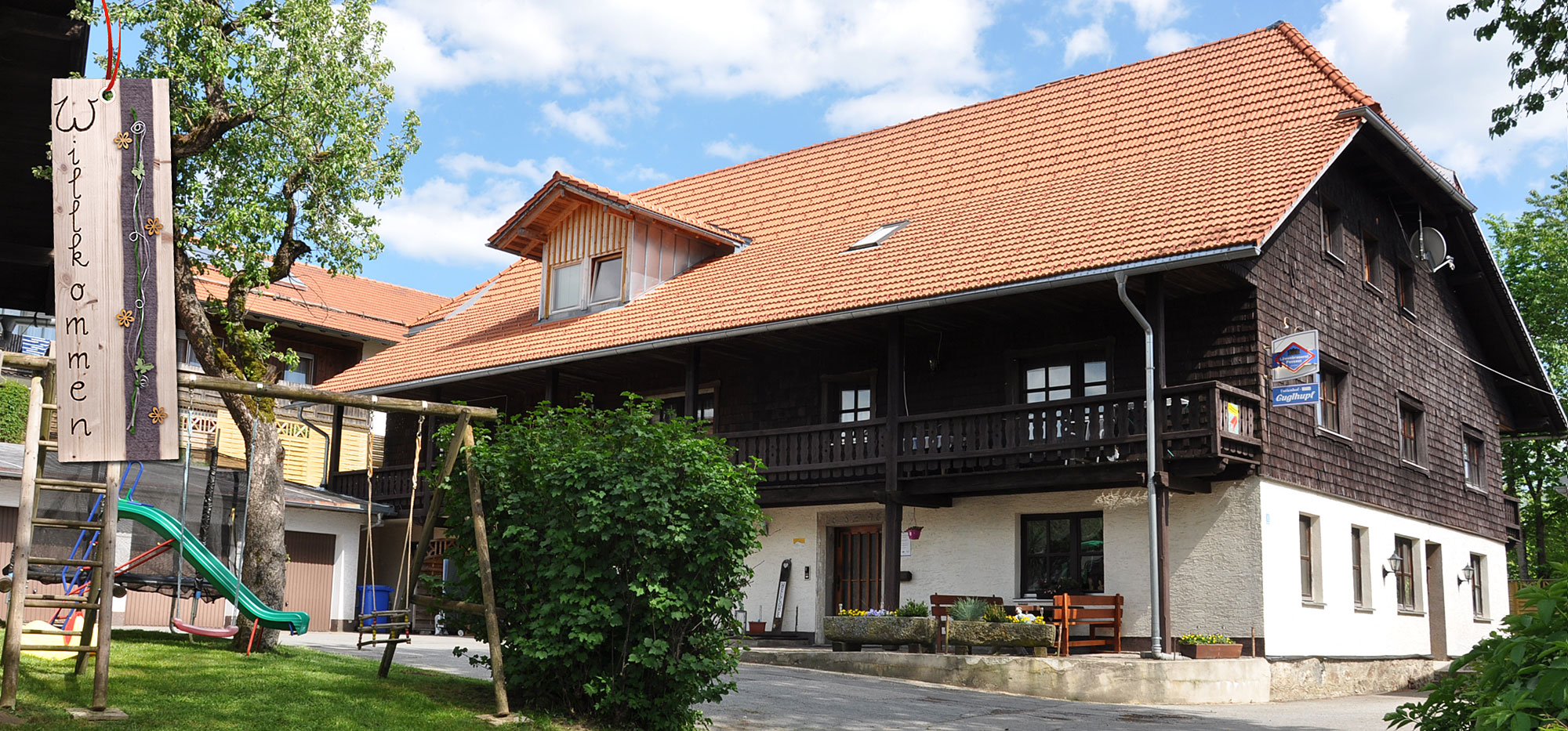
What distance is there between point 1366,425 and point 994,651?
24.5ft

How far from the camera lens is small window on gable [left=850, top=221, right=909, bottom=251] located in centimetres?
2136

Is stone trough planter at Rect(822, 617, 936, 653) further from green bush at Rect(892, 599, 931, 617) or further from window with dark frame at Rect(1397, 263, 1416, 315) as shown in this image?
window with dark frame at Rect(1397, 263, 1416, 315)

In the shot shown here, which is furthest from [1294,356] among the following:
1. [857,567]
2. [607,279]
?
[607,279]

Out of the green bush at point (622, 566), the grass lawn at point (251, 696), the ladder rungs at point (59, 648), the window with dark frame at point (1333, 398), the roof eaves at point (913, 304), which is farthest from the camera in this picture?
the window with dark frame at point (1333, 398)

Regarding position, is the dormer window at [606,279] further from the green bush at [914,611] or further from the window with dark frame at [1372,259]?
the window with dark frame at [1372,259]

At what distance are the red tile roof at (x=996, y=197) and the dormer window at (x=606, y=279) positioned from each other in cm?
64

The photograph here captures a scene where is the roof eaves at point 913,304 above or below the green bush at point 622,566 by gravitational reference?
above

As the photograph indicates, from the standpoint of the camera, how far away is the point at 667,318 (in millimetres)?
21469

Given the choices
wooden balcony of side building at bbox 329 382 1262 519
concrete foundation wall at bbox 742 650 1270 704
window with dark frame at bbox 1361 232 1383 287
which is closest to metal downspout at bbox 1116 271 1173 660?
wooden balcony of side building at bbox 329 382 1262 519

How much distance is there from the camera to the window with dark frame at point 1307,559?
18.1 meters

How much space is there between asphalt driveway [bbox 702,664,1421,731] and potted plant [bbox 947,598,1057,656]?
887mm

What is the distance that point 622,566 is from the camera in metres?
9.61

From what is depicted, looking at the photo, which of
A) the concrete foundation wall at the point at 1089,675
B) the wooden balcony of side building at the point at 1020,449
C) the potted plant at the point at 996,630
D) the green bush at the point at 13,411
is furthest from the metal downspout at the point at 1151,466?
the green bush at the point at 13,411

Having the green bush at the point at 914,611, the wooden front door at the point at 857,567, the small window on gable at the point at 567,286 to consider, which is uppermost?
the small window on gable at the point at 567,286
